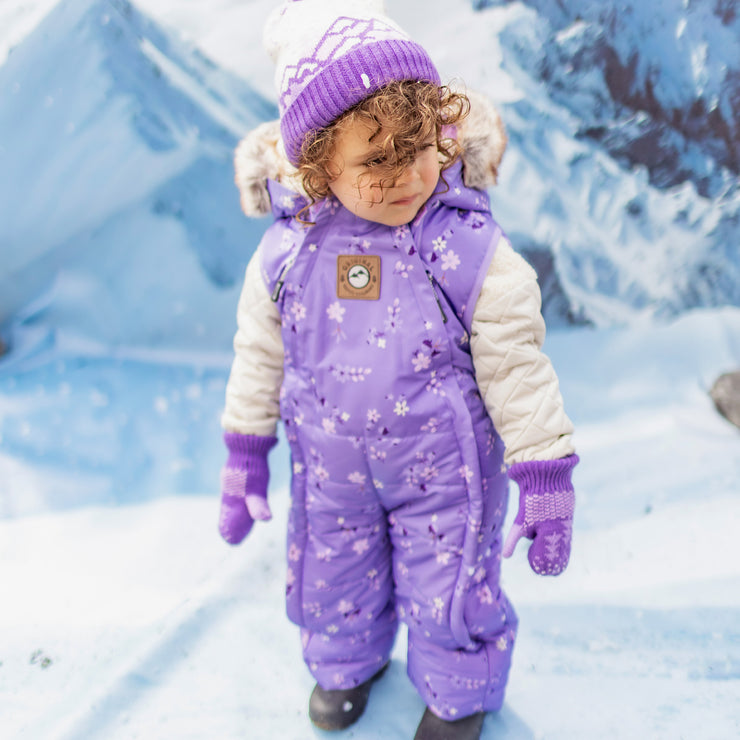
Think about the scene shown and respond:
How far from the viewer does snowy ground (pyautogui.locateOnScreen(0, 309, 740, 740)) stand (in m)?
1.09

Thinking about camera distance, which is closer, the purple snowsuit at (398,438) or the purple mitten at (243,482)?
the purple snowsuit at (398,438)

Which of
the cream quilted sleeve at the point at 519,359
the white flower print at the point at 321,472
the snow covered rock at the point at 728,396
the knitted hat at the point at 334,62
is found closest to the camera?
the knitted hat at the point at 334,62

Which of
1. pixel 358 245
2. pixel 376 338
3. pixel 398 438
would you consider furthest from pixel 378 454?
pixel 358 245

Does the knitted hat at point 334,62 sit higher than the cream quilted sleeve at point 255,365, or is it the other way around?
the knitted hat at point 334,62

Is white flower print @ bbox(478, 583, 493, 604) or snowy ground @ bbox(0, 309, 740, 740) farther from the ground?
white flower print @ bbox(478, 583, 493, 604)

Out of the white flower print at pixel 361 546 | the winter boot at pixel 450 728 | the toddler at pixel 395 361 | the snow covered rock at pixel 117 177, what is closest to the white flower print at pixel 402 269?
the toddler at pixel 395 361

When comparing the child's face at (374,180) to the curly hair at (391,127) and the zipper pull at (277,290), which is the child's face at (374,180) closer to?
the curly hair at (391,127)

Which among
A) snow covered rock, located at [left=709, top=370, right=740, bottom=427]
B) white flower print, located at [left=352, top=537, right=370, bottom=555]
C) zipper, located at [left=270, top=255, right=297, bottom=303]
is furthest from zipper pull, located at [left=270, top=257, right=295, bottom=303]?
snow covered rock, located at [left=709, top=370, right=740, bottom=427]

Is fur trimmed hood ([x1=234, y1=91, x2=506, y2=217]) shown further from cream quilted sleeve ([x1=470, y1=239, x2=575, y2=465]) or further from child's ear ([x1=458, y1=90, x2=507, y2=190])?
cream quilted sleeve ([x1=470, y1=239, x2=575, y2=465])

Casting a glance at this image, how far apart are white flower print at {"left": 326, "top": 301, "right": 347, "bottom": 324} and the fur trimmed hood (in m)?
0.14

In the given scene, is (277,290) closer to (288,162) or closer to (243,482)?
(288,162)

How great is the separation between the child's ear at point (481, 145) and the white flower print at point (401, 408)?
0.26 metres

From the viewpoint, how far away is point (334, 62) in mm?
713

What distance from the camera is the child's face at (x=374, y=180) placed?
74 cm
